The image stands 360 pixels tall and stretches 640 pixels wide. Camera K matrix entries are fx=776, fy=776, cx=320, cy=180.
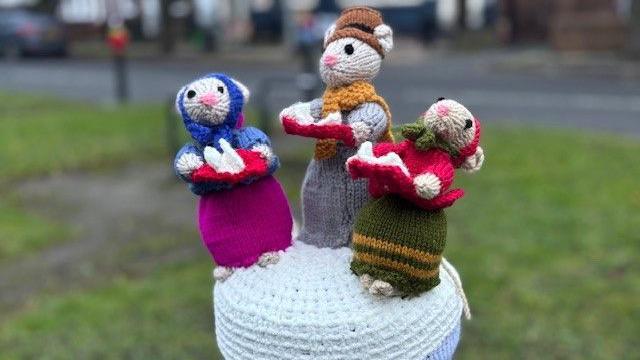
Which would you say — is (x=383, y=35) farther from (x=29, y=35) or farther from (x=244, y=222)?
(x=29, y=35)

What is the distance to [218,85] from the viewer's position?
1.83 metres

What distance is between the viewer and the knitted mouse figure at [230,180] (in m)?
1.79

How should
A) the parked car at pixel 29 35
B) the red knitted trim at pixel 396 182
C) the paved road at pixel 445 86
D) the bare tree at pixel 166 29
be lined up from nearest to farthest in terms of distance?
the red knitted trim at pixel 396 182 → the paved road at pixel 445 86 → the parked car at pixel 29 35 → the bare tree at pixel 166 29

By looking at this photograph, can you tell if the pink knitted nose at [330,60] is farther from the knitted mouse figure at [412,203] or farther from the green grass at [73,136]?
the green grass at [73,136]

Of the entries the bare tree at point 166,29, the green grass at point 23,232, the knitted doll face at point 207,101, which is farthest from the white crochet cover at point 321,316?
the bare tree at point 166,29

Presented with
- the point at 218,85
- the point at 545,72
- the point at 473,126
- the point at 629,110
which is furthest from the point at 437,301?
the point at 545,72

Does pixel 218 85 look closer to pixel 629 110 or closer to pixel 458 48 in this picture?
pixel 629 110

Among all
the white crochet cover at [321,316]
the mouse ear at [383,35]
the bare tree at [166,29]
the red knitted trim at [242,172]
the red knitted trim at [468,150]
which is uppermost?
the mouse ear at [383,35]

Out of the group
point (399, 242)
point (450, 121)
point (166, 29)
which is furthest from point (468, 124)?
point (166, 29)

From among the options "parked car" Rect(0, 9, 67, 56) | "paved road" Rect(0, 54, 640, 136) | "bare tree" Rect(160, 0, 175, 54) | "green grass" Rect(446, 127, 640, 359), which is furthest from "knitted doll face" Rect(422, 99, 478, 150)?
"bare tree" Rect(160, 0, 175, 54)

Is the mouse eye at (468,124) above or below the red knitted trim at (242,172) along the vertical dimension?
above

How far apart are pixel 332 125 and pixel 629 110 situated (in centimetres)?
922

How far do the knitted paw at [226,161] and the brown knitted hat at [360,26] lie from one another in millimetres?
376

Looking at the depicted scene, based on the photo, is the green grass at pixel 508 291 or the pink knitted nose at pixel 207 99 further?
the green grass at pixel 508 291
